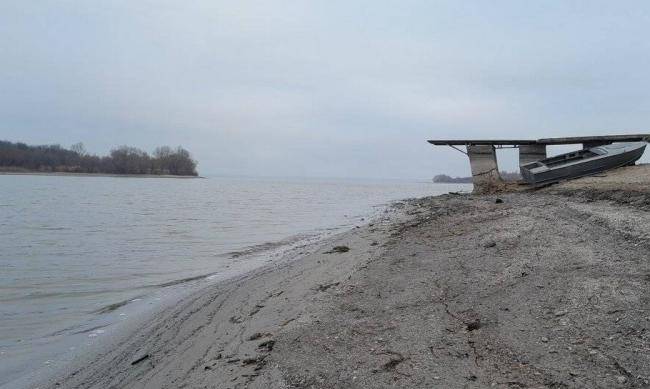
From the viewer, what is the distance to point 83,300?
27.7 ft

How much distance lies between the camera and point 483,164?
77.8 feet

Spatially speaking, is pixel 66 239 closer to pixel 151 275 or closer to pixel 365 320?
pixel 151 275

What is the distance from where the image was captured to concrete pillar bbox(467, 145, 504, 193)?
2344 centimetres

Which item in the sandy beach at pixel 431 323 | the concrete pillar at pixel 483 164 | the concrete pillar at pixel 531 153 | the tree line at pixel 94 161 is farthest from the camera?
the tree line at pixel 94 161

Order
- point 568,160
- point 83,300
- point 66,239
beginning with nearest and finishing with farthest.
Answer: point 83,300 < point 66,239 < point 568,160

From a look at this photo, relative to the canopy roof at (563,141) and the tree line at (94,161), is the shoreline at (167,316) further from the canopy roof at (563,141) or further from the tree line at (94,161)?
the tree line at (94,161)

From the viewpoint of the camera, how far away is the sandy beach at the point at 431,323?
3361 millimetres

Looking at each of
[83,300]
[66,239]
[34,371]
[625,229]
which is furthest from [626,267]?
[66,239]

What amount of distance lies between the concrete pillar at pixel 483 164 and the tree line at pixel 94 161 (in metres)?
132

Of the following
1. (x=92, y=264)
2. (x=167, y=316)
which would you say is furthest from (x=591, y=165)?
(x=92, y=264)

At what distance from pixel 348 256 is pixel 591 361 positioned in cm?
612

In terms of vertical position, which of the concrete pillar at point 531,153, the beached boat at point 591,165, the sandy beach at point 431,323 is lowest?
the sandy beach at point 431,323

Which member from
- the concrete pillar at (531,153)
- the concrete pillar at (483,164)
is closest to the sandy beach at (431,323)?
the concrete pillar at (483,164)

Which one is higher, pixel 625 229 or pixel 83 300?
pixel 625 229
